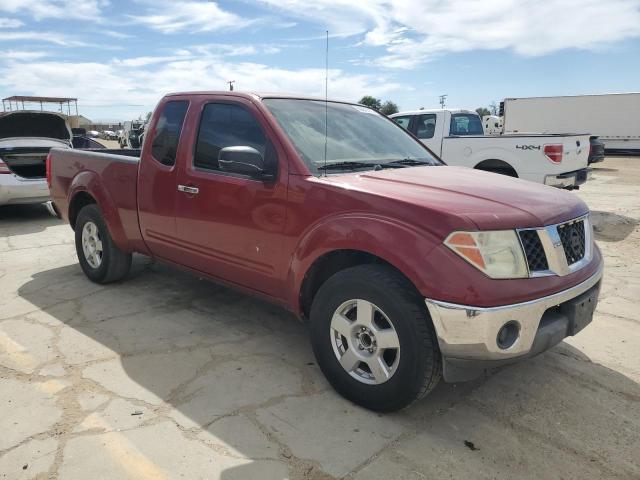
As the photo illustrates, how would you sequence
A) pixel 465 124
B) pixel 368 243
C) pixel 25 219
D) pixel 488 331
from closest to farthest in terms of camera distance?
pixel 488 331
pixel 368 243
pixel 25 219
pixel 465 124

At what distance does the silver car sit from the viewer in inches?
317

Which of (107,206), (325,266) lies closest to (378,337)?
(325,266)

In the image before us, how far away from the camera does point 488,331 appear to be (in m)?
2.44

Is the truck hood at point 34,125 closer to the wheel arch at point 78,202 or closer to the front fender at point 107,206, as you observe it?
the wheel arch at point 78,202

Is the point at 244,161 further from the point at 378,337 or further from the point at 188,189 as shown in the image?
the point at 378,337

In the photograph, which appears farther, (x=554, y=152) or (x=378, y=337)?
(x=554, y=152)

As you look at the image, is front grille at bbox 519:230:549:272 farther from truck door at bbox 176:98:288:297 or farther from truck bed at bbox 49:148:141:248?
truck bed at bbox 49:148:141:248

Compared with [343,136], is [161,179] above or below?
below

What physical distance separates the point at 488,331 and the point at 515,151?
6.75 metres

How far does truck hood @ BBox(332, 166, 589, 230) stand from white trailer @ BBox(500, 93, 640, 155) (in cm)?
2943

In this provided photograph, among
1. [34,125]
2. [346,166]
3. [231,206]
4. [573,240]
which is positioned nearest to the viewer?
[573,240]

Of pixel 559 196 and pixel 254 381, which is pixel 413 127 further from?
pixel 254 381

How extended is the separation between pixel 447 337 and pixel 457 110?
28.0 feet

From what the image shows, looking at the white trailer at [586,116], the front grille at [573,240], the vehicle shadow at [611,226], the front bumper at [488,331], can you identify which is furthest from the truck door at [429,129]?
the white trailer at [586,116]
